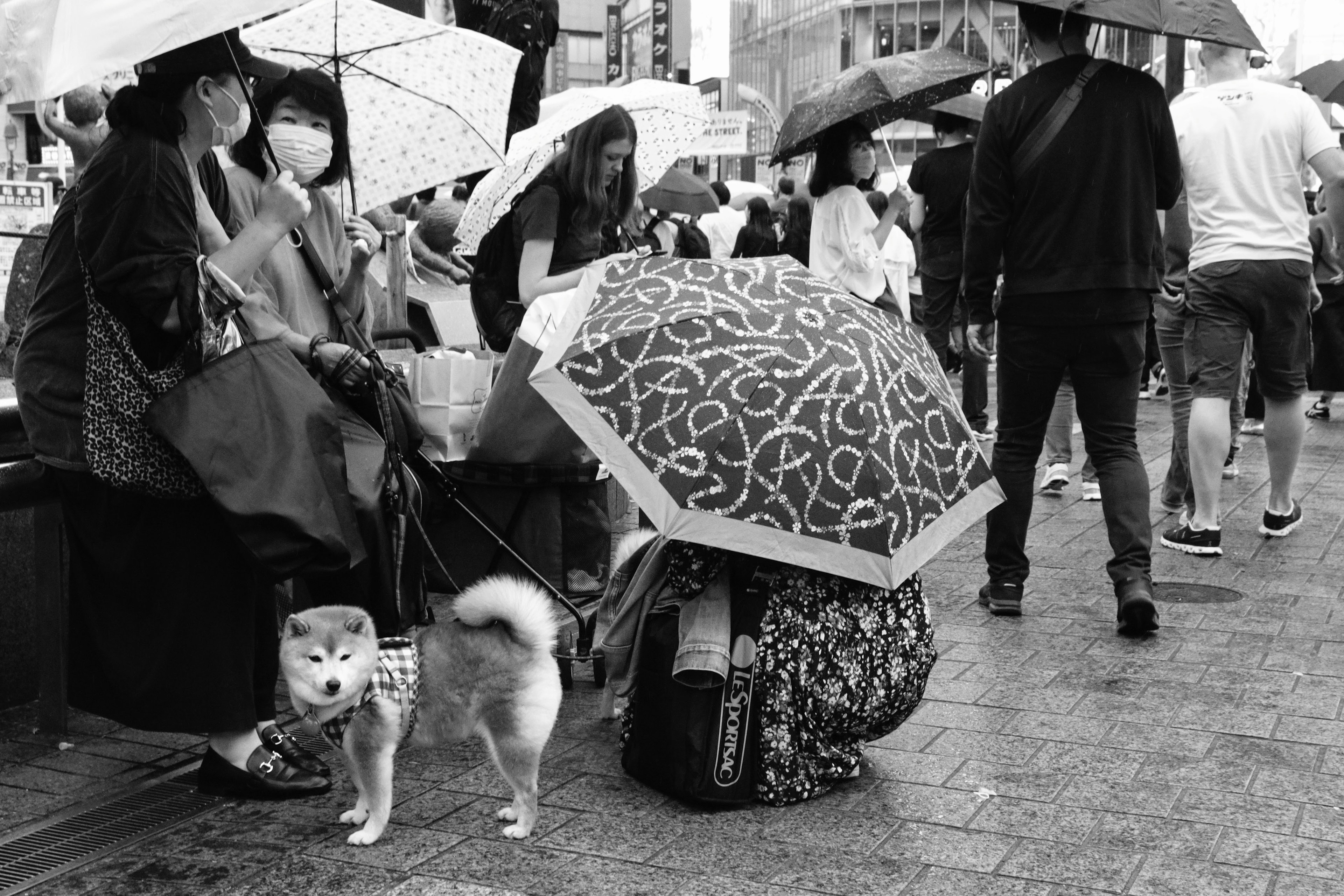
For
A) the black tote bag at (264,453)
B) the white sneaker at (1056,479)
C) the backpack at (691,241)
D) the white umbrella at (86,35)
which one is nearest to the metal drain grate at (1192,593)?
the white sneaker at (1056,479)

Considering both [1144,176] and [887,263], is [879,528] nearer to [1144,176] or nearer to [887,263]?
[1144,176]

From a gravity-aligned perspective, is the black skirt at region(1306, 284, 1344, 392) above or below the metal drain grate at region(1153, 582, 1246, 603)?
above

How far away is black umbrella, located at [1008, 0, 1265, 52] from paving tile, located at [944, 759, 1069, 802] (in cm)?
264

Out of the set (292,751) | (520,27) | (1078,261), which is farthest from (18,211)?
(1078,261)

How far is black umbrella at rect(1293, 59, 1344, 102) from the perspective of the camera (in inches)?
424

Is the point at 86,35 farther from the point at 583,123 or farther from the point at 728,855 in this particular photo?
the point at 583,123

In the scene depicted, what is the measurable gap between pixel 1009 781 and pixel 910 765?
294 millimetres

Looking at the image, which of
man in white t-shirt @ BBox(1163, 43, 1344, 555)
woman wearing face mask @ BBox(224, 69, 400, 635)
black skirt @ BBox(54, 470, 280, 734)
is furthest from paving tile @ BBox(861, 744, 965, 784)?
man in white t-shirt @ BBox(1163, 43, 1344, 555)

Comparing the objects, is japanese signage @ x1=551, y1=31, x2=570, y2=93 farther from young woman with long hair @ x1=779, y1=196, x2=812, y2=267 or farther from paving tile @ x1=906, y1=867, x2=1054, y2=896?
paving tile @ x1=906, y1=867, x2=1054, y2=896

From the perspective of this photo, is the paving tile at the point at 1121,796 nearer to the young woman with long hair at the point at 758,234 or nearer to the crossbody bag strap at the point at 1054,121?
the crossbody bag strap at the point at 1054,121

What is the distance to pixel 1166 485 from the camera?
7.93 m

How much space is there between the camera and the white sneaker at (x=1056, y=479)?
27.9 feet

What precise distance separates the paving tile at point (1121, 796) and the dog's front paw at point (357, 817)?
1.85 m

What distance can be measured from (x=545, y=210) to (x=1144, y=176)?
2.31 meters
